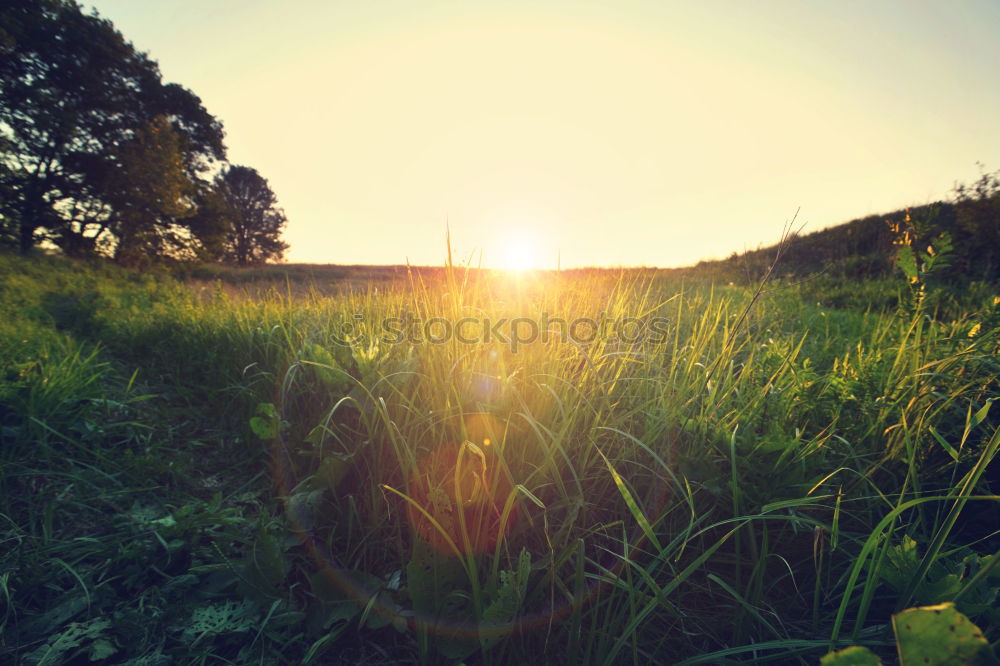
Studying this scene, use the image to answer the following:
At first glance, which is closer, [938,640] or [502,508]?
[938,640]

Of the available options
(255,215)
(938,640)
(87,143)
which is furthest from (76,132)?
(938,640)

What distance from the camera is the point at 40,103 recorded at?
10.4 m

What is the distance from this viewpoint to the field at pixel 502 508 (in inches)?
33.9

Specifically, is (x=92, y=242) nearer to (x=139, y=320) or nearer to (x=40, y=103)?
(x=40, y=103)

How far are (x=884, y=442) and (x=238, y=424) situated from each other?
9.43 ft

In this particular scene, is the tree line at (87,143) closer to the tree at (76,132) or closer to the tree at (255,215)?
the tree at (76,132)

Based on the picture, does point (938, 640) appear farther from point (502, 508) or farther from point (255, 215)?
point (255, 215)

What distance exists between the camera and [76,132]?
11.2 m

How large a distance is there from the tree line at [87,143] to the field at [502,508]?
13809 millimetres

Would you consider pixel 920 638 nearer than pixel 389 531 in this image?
Yes

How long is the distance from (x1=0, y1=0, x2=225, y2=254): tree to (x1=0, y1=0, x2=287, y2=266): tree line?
0.03 metres

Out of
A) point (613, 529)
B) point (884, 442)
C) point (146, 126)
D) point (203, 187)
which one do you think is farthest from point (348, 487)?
point (203, 187)

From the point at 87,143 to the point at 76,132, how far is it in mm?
670

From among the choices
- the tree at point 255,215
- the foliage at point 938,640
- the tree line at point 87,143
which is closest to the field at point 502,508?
the foliage at point 938,640
